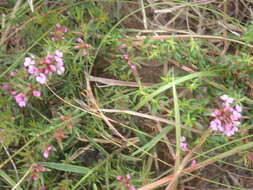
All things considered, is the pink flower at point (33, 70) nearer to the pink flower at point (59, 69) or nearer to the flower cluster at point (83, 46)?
Result: the pink flower at point (59, 69)

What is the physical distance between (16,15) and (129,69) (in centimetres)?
97

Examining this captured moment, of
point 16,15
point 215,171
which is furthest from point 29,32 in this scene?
point 215,171

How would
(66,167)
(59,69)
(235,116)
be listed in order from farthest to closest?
(66,167) → (59,69) → (235,116)

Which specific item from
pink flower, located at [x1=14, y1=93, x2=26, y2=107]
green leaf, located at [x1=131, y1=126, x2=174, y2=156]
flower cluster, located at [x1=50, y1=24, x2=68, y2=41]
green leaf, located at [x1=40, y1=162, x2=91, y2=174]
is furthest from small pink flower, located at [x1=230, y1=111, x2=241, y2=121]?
pink flower, located at [x1=14, y1=93, x2=26, y2=107]

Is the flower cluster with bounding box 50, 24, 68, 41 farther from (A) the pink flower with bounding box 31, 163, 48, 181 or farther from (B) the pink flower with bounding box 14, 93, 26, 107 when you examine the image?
(A) the pink flower with bounding box 31, 163, 48, 181

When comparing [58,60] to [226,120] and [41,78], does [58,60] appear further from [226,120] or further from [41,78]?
[226,120]

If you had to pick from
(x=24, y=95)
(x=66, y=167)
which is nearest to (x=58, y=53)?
(x=24, y=95)

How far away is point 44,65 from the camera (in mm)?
2416

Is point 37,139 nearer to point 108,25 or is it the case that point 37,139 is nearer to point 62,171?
point 62,171

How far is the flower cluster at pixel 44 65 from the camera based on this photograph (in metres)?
2.40

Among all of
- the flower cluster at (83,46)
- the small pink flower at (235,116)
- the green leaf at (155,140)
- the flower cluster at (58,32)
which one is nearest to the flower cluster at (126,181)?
the green leaf at (155,140)

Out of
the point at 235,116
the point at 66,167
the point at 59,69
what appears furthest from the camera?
the point at 66,167

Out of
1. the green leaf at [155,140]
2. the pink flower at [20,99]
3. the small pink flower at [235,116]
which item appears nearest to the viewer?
the small pink flower at [235,116]

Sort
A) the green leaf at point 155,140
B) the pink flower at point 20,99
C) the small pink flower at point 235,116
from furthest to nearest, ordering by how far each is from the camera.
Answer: the green leaf at point 155,140 < the pink flower at point 20,99 < the small pink flower at point 235,116
